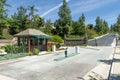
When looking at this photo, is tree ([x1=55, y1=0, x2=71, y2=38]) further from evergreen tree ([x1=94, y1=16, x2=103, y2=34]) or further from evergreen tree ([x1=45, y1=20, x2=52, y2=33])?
evergreen tree ([x1=94, y1=16, x2=103, y2=34])

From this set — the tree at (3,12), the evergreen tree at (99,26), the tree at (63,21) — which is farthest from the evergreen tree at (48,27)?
the evergreen tree at (99,26)

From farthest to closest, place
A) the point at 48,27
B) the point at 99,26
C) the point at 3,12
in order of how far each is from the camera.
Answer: the point at 99,26
the point at 48,27
the point at 3,12

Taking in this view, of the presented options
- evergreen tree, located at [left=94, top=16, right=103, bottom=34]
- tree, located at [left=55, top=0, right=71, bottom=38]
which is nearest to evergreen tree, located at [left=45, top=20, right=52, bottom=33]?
tree, located at [left=55, top=0, right=71, bottom=38]

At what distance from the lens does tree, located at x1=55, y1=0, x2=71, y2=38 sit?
64.6 metres

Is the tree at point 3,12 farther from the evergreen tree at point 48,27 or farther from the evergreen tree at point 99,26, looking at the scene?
the evergreen tree at point 99,26

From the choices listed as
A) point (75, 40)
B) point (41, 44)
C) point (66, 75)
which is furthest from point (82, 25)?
point (66, 75)

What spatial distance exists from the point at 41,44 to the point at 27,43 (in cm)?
399

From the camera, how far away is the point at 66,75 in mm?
13141

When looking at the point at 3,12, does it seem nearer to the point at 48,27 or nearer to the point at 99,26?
the point at 48,27

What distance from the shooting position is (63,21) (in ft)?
214

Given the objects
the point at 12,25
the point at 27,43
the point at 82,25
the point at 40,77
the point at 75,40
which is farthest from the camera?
the point at 82,25

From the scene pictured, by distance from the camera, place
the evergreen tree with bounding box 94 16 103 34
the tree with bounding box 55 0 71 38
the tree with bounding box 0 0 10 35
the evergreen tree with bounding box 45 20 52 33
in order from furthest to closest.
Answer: the evergreen tree with bounding box 94 16 103 34 → the evergreen tree with bounding box 45 20 52 33 → the tree with bounding box 55 0 71 38 → the tree with bounding box 0 0 10 35

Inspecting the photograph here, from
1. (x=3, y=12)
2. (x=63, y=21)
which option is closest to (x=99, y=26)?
(x=63, y=21)

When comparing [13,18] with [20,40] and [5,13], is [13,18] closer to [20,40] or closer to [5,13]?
[5,13]
